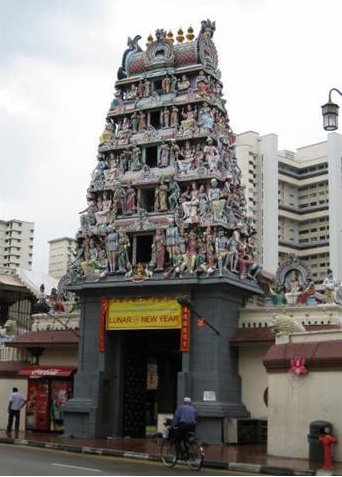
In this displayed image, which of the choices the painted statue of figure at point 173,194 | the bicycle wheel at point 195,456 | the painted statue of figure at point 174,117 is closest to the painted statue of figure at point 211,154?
the painted statue of figure at point 173,194

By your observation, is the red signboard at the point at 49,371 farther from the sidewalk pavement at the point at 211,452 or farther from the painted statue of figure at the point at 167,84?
the painted statue of figure at the point at 167,84

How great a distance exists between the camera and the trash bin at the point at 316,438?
792 inches

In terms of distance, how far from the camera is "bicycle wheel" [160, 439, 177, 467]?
2009 cm

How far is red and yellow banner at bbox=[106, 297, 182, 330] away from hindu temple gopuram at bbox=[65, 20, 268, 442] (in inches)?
1.6

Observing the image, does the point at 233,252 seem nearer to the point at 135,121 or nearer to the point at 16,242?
the point at 135,121

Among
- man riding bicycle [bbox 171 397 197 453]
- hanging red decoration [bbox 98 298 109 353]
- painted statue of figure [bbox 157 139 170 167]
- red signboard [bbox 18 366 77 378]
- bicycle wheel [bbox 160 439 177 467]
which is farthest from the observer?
red signboard [bbox 18 366 77 378]

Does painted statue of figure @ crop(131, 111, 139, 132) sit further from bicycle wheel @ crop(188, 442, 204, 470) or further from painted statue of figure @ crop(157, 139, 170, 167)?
bicycle wheel @ crop(188, 442, 204, 470)

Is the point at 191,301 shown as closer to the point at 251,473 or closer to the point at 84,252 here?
the point at 84,252

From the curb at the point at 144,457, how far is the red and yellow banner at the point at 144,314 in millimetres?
5611

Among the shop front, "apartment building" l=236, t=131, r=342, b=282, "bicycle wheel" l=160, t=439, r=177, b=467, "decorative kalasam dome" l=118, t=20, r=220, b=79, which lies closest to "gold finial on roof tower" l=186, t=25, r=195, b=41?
"decorative kalasam dome" l=118, t=20, r=220, b=79

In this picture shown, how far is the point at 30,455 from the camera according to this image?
21.6 m

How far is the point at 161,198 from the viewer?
30109 mm

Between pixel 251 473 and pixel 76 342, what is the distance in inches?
569

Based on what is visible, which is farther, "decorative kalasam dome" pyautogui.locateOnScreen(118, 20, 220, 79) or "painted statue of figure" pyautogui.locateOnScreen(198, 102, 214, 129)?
"decorative kalasam dome" pyautogui.locateOnScreen(118, 20, 220, 79)
